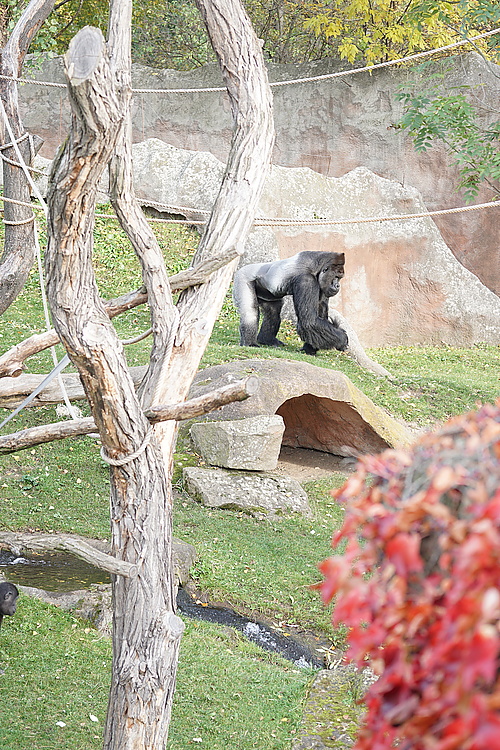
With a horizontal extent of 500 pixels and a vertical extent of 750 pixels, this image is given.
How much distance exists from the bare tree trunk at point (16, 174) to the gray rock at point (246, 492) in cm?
195

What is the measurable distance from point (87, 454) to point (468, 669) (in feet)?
18.3

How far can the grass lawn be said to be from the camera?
312cm

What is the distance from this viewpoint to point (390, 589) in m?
0.75

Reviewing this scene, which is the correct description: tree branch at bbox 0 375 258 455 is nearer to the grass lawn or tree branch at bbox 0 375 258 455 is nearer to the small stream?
the grass lawn

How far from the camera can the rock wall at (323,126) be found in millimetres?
12656

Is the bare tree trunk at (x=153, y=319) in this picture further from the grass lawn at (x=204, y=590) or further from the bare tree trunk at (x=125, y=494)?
the grass lawn at (x=204, y=590)

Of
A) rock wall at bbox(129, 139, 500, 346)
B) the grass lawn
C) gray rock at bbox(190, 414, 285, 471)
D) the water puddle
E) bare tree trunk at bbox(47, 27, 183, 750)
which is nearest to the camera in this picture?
bare tree trunk at bbox(47, 27, 183, 750)

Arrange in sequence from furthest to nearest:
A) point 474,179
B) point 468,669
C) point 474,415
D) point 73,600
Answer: point 474,179
point 73,600
point 474,415
point 468,669

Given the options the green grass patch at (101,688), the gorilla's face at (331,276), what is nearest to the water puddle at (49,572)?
the green grass patch at (101,688)

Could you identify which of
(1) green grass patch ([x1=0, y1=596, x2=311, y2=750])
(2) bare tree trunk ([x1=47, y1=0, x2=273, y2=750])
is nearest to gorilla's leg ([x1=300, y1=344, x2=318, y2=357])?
(1) green grass patch ([x1=0, y1=596, x2=311, y2=750])

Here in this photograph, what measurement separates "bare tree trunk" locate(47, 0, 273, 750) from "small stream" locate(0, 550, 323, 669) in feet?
5.91

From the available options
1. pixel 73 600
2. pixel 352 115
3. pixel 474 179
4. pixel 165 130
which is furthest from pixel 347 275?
pixel 73 600

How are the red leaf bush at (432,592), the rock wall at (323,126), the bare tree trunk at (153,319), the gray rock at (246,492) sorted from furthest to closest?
the rock wall at (323,126) → the gray rock at (246,492) → the bare tree trunk at (153,319) → the red leaf bush at (432,592)

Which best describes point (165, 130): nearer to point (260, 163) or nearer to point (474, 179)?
point (474, 179)
